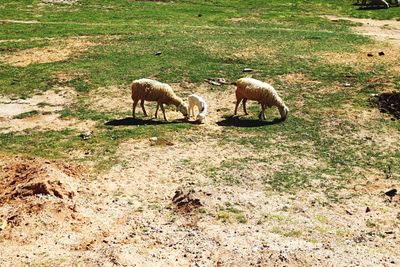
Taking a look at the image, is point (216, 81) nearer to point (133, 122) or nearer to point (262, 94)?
point (262, 94)

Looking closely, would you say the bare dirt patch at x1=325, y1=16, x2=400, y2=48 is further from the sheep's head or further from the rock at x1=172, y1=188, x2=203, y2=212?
the rock at x1=172, y1=188, x2=203, y2=212

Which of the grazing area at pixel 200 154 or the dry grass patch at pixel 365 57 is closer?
the grazing area at pixel 200 154

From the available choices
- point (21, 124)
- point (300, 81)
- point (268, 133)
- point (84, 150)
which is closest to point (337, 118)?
point (268, 133)

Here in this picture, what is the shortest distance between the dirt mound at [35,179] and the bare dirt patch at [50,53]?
47.7ft

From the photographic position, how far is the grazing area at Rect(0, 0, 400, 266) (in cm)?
1261

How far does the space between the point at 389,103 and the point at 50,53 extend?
20.8m

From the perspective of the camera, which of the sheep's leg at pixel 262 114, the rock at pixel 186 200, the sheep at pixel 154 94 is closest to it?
the rock at pixel 186 200

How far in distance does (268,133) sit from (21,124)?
1042 centimetres

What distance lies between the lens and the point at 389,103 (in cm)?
2220

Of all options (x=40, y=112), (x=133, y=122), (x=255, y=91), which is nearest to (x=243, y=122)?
(x=255, y=91)

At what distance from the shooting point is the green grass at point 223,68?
17.6m

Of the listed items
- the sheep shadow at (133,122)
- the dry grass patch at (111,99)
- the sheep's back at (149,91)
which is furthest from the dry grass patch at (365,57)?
the sheep shadow at (133,122)

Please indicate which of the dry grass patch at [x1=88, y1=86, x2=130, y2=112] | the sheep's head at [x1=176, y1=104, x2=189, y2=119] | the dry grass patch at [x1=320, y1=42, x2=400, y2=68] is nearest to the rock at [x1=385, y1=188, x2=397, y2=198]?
the sheep's head at [x1=176, y1=104, x2=189, y2=119]

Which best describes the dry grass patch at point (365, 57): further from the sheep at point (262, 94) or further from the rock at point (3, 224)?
the rock at point (3, 224)
